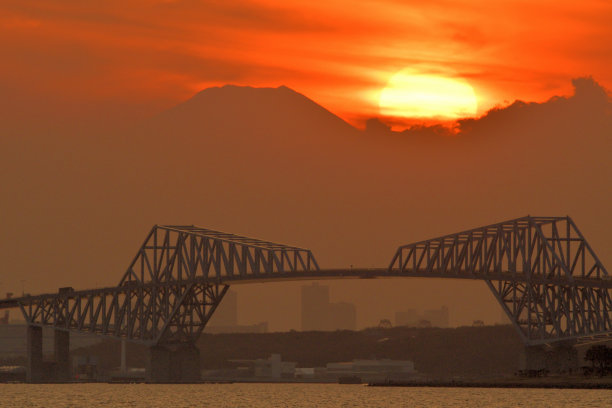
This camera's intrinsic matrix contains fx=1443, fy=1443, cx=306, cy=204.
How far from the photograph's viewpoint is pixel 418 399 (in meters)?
196

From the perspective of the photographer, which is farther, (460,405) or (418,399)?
(418,399)

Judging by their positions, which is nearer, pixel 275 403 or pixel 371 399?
pixel 275 403

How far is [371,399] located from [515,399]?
857 inches

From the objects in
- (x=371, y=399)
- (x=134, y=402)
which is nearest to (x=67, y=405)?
(x=134, y=402)

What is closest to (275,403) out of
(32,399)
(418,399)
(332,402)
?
(332,402)

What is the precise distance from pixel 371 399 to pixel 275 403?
1784cm

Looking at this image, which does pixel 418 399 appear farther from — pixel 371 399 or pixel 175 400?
pixel 175 400

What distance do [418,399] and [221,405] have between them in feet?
97.6

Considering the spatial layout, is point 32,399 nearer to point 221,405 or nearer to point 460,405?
point 221,405

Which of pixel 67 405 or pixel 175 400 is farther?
pixel 175 400

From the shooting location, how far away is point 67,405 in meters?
182

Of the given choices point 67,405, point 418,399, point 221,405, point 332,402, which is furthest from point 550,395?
point 67,405

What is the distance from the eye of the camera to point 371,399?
199875mm

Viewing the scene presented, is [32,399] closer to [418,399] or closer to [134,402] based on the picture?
[134,402]
